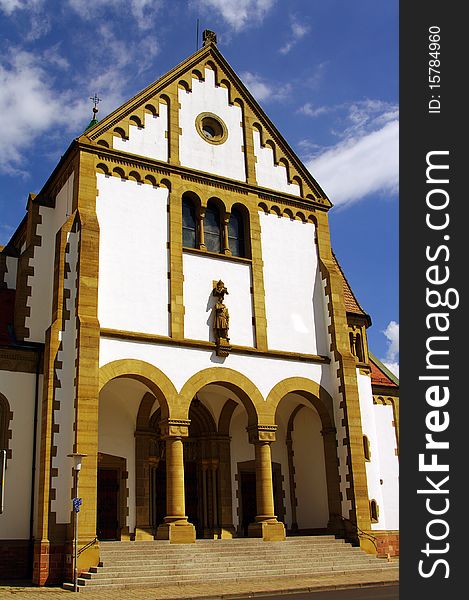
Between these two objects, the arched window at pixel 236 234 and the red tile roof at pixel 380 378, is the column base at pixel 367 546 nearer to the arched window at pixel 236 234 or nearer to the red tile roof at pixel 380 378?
the red tile roof at pixel 380 378

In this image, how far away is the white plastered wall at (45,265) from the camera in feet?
77.2

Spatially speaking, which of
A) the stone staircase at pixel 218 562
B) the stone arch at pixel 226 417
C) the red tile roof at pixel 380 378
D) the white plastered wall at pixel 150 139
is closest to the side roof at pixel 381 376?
the red tile roof at pixel 380 378

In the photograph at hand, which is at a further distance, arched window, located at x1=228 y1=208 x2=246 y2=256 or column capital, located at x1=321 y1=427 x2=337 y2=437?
arched window, located at x1=228 y1=208 x2=246 y2=256

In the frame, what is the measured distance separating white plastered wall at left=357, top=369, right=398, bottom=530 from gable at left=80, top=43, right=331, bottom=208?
27.2ft

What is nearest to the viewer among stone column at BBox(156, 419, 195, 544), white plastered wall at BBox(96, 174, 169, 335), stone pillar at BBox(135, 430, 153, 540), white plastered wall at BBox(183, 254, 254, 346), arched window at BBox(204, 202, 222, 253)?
stone column at BBox(156, 419, 195, 544)

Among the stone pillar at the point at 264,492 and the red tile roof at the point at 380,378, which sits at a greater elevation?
the red tile roof at the point at 380,378

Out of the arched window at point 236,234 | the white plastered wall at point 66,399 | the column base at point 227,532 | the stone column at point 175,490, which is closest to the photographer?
the white plastered wall at point 66,399

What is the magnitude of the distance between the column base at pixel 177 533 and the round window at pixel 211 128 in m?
14.0

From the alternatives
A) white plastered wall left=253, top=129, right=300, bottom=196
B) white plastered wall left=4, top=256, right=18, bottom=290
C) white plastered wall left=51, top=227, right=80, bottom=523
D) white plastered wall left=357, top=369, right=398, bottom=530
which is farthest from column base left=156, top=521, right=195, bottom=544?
white plastered wall left=253, top=129, right=300, bottom=196

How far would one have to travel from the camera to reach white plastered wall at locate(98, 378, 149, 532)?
23984mm

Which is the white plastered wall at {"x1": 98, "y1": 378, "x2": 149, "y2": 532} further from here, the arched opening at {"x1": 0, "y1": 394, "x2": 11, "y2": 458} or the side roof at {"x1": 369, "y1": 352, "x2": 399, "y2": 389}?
the side roof at {"x1": 369, "y1": 352, "x2": 399, "y2": 389}

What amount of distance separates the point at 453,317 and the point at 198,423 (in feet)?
62.0

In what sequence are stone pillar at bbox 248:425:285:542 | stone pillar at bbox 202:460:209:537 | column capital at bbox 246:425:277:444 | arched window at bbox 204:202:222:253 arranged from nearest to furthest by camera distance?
stone pillar at bbox 248:425:285:542 < column capital at bbox 246:425:277:444 < stone pillar at bbox 202:460:209:537 < arched window at bbox 204:202:222:253

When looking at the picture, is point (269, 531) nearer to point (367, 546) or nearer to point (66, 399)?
point (367, 546)
